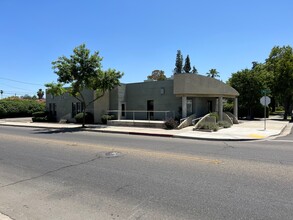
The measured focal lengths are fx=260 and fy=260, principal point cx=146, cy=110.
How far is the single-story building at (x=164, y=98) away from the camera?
22.7 meters

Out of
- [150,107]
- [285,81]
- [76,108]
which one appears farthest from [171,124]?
[285,81]

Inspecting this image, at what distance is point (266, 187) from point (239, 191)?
699 millimetres

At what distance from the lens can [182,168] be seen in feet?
24.5

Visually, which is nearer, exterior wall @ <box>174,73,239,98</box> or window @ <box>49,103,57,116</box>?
exterior wall @ <box>174,73,239,98</box>

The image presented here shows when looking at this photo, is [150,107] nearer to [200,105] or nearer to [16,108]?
[200,105]

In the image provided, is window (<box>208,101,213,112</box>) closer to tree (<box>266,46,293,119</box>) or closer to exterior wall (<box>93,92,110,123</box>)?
exterior wall (<box>93,92,110,123</box>)

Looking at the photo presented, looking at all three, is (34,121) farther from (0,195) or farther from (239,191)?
(239,191)

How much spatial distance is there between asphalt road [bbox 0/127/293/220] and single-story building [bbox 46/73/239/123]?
535 inches

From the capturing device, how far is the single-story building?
2272 cm

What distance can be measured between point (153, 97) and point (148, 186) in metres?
19.9

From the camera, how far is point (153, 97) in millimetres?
25609

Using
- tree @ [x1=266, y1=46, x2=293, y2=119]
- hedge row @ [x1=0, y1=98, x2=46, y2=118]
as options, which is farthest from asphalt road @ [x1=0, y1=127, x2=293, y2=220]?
hedge row @ [x1=0, y1=98, x2=46, y2=118]

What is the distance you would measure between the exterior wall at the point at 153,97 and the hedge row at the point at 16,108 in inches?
973

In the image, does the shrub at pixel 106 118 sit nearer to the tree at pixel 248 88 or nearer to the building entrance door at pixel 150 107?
the building entrance door at pixel 150 107
